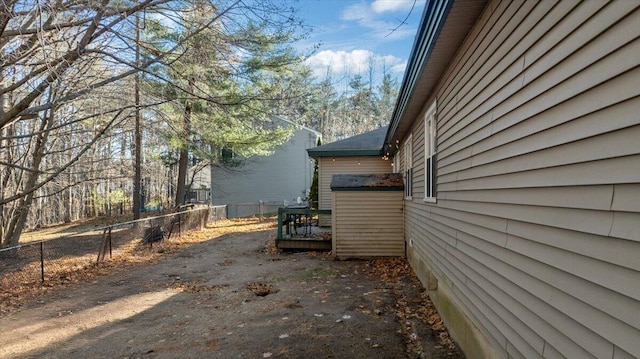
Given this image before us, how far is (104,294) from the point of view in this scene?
682 centimetres

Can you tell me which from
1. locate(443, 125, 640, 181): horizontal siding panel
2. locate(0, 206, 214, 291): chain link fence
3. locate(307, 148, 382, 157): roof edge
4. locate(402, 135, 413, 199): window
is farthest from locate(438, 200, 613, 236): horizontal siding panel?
locate(307, 148, 382, 157): roof edge

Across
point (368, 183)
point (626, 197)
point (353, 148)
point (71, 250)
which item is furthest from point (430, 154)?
point (71, 250)

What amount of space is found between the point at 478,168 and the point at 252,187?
21.4m

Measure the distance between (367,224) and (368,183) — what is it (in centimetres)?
107

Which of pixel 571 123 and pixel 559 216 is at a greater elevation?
pixel 571 123

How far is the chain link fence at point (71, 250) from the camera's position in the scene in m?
7.75

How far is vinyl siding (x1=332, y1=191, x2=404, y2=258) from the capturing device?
9.38 m

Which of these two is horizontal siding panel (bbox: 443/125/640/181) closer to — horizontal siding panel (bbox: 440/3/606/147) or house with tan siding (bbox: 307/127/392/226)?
horizontal siding panel (bbox: 440/3/606/147)

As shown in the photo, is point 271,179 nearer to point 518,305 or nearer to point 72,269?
point 72,269

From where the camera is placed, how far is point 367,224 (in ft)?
31.1

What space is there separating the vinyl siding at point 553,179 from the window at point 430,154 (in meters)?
1.81

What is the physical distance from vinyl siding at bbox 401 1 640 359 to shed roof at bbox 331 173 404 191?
214 inches

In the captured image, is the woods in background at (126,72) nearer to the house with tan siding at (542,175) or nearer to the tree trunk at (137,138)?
the tree trunk at (137,138)

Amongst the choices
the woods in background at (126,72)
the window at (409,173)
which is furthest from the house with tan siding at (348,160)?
the window at (409,173)
